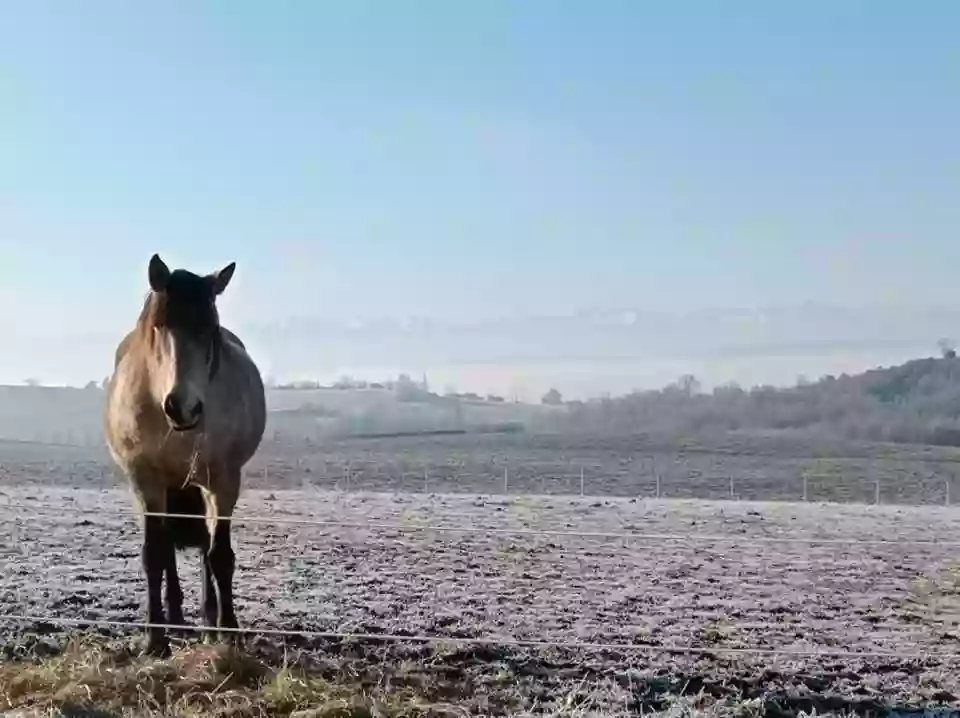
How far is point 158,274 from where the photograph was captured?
13.1ft

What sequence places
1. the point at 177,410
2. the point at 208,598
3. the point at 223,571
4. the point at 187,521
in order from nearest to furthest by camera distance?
the point at 177,410, the point at 223,571, the point at 208,598, the point at 187,521

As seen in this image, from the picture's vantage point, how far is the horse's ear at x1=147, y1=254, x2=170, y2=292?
3.96 m

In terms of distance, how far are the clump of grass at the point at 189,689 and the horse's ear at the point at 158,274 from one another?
1.76 metres

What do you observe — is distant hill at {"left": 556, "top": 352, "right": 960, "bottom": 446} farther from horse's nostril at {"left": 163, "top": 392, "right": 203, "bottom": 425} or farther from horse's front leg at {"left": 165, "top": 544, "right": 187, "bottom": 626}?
horse's nostril at {"left": 163, "top": 392, "right": 203, "bottom": 425}

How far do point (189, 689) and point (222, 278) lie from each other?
1969mm

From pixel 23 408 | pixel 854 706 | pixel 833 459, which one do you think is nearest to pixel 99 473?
pixel 23 408

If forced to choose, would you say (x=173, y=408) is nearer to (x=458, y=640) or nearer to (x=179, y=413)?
(x=179, y=413)

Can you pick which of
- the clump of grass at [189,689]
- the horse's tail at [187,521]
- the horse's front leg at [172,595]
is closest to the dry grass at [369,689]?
the clump of grass at [189,689]

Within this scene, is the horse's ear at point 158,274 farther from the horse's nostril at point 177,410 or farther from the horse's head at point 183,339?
the horse's nostril at point 177,410

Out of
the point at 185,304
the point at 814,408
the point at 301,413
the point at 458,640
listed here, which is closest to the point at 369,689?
the point at 458,640

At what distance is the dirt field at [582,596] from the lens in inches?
148

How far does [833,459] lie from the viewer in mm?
8750

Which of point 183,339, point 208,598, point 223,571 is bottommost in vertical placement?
point 208,598

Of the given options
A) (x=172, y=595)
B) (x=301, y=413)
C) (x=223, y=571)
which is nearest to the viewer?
(x=223, y=571)
